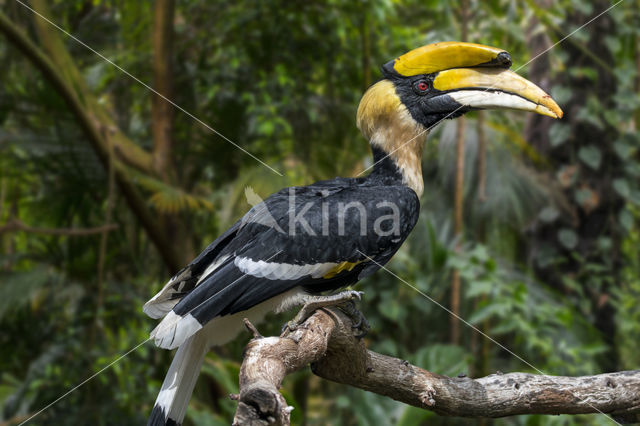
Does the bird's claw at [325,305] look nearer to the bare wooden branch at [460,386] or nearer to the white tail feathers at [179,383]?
the bare wooden branch at [460,386]

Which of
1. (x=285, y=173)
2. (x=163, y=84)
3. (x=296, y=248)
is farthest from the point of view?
(x=163, y=84)

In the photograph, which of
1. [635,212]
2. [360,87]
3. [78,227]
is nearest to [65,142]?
[78,227]

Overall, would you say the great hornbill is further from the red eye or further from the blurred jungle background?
the blurred jungle background

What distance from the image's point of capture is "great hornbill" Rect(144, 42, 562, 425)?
1.51m

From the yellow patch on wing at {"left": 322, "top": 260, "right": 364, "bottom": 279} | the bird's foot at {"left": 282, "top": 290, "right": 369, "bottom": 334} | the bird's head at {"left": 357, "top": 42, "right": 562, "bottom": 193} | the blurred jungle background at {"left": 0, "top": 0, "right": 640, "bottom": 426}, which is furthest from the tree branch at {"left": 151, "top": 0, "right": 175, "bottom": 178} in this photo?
the bird's foot at {"left": 282, "top": 290, "right": 369, "bottom": 334}

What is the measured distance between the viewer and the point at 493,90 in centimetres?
176

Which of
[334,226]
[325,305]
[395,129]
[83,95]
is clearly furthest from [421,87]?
[83,95]

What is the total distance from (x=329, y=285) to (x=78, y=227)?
215 cm

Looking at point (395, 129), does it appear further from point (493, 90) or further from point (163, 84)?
point (163, 84)

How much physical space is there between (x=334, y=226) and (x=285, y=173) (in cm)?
123

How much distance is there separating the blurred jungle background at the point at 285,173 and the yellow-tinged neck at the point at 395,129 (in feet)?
3.02

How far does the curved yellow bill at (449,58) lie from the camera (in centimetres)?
176

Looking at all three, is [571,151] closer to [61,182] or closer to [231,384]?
[231,384]

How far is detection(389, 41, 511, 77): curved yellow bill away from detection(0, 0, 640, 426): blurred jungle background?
104 centimetres
